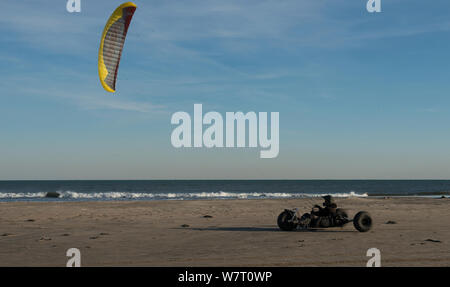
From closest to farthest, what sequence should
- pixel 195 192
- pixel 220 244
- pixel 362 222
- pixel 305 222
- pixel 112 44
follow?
pixel 220 244, pixel 362 222, pixel 305 222, pixel 112 44, pixel 195 192

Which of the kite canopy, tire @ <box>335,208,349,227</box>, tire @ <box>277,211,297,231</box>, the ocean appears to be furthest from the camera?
the ocean

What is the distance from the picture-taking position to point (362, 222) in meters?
15.9

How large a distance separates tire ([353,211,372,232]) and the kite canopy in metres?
10.3

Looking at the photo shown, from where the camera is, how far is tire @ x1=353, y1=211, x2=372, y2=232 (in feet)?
51.8

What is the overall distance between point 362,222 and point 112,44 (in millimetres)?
11884

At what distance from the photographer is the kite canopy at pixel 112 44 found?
1766 cm

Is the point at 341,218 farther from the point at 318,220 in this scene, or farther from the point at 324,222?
the point at 318,220

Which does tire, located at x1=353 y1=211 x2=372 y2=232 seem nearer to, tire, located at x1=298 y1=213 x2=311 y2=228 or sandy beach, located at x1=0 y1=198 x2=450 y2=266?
sandy beach, located at x1=0 y1=198 x2=450 y2=266

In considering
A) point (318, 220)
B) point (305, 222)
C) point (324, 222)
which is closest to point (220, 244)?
point (305, 222)

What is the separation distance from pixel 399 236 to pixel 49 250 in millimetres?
10912

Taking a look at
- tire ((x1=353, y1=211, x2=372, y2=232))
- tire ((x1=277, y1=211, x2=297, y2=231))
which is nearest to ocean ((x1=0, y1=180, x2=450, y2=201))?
tire ((x1=277, y1=211, x2=297, y2=231))

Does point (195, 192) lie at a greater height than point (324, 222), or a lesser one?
lesser

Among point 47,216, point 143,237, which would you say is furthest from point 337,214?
point 47,216

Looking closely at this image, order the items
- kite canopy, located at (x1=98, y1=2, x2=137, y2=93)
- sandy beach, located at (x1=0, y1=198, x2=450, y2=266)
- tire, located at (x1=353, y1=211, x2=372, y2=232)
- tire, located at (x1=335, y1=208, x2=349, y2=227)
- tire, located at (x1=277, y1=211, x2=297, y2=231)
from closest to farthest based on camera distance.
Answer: sandy beach, located at (x1=0, y1=198, x2=450, y2=266) → tire, located at (x1=353, y1=211, x2=372, y2=232) → tire, located at (x1=335, y1=208, x2=349, y2=227) → tire, located at (x1=277, y1=211, x2=297, y2=231) → kite canopy, located at (x1=98, y1=2, x2=137, y2=93)
